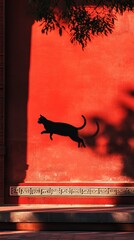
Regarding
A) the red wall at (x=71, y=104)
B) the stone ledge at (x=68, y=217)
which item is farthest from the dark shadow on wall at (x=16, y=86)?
the stone ledge at (x=68, y=217)

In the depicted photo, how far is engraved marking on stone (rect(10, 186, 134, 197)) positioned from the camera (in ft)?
54.7

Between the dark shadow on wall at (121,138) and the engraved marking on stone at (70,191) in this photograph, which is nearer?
the engraved marking on stone at (70,191)

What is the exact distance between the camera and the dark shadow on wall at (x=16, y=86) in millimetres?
16984

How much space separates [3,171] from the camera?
55.4 feet

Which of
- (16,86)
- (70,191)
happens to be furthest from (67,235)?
(16,86)

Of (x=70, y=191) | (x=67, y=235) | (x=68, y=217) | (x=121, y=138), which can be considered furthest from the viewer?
(x=121, y=138)

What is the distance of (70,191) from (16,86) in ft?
9.81

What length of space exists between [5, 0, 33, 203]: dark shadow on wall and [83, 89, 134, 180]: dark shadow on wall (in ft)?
5.61

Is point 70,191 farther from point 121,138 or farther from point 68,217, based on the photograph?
point 68,217

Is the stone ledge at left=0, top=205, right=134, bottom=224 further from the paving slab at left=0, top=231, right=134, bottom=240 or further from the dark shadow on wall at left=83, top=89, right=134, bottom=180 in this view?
the dark shadow on wall at left=83, top=89, right=134, bottom=180

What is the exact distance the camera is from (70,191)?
55.0 ft

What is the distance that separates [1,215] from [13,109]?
168 inches

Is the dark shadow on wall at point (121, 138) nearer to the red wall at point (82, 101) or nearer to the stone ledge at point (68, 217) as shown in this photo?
the red wall at point (82, 101)

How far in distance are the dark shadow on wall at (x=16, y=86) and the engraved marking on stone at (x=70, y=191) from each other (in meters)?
0.27
